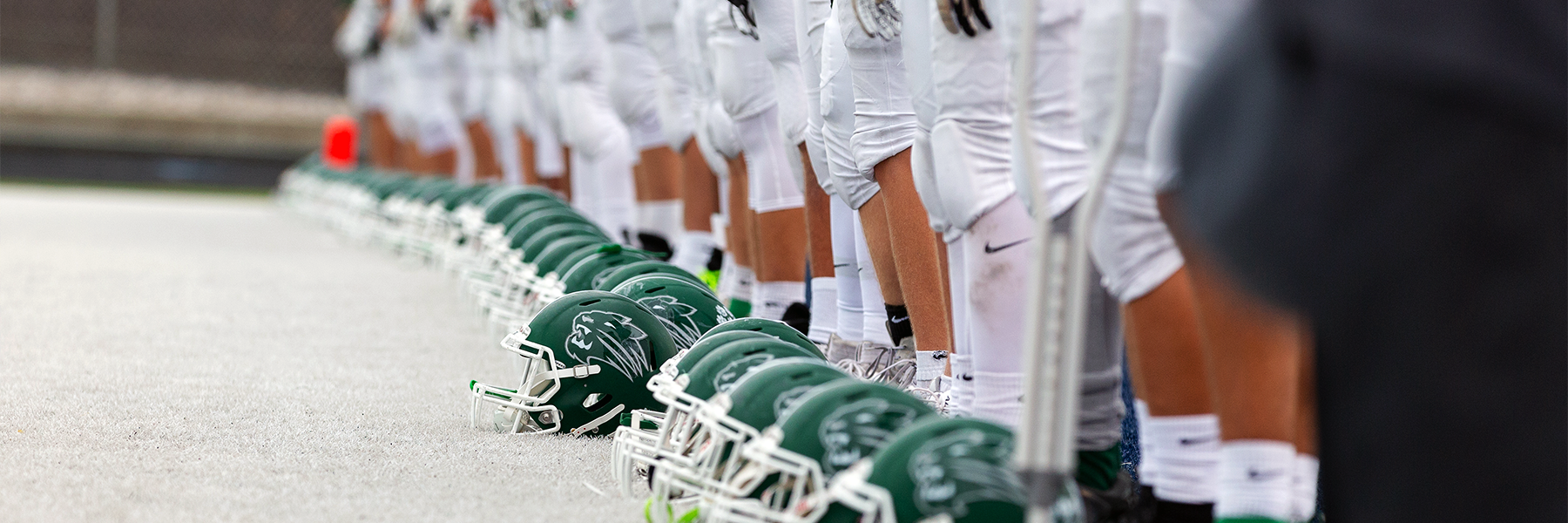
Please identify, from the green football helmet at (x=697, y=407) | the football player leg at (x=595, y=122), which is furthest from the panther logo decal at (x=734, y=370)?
the football player leg at (x=595, y=122)

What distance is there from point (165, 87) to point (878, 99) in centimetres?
1354

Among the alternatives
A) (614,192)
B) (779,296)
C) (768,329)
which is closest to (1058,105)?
(768,329)

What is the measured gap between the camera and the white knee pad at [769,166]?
2.98m

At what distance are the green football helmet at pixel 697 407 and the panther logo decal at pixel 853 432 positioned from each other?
176 mm

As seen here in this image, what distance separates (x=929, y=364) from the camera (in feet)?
7.18

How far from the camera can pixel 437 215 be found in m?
5.32

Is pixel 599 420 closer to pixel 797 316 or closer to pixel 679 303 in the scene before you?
pixel 679 303

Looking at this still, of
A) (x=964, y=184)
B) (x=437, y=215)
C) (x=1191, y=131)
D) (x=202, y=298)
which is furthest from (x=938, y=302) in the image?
(x=437, y=215)

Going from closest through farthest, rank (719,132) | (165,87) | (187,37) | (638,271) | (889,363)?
(889,363)
(638,271)
(719,132)
(165,87)
(187,37)

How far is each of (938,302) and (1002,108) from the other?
50 centimetres

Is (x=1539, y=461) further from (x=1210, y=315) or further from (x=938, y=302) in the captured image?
(x=938, y=302)

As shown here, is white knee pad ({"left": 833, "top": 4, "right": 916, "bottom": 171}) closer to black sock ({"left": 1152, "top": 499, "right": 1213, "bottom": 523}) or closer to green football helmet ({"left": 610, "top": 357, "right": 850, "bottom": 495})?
green football helmet ({"left": 610, "top": 357, "right": 850, "bottom": 495})

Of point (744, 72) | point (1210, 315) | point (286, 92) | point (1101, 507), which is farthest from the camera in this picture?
point (286, 92)

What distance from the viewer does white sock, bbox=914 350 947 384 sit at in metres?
2.18
